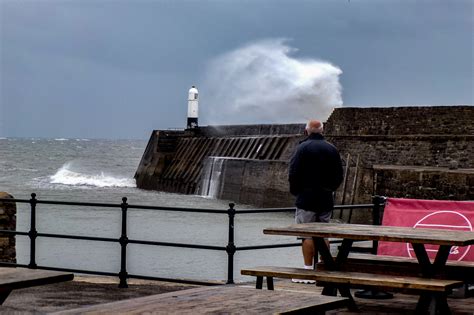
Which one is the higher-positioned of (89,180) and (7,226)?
(7,226)

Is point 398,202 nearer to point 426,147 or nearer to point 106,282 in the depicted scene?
point 106,282

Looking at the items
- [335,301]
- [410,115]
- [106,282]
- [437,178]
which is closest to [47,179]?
[410,115]

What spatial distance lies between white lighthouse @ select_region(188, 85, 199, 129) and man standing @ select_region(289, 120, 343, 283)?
3566cm

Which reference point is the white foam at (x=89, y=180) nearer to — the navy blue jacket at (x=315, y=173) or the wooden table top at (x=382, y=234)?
the navy blue jacket at (x=315, y=173)

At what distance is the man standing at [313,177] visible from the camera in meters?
8.91

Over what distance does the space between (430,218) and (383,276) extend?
1.58m

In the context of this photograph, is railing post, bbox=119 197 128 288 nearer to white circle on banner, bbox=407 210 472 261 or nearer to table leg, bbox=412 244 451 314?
white circle on banner, bbox=407 210 472 261

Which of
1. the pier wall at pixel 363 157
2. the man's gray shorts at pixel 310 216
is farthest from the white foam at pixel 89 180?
the man's gray shorts at pixel 310 216

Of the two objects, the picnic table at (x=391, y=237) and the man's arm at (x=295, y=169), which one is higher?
the man's arm at (x=295, y=169)

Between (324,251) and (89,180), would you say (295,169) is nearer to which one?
(324,251)

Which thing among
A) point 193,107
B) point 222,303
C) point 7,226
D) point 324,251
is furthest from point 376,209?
point 193,107

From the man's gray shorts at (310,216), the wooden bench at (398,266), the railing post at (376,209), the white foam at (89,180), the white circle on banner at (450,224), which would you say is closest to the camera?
the wooden bench at (398,266)

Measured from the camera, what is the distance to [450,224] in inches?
332

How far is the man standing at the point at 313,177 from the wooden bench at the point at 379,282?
5.33ft
